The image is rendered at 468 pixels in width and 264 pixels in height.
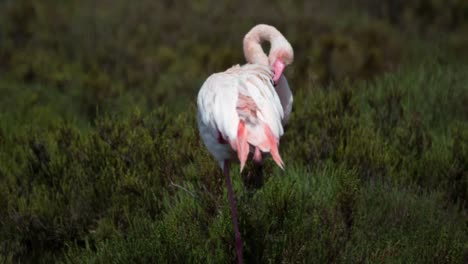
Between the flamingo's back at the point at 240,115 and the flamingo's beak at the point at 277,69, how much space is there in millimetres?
246

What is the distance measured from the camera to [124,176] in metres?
4.96

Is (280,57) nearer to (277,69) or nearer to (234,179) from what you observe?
(277,69)

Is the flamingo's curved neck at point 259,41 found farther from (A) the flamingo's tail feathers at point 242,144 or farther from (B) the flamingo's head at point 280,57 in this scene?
(A) the flamingo's tail feathers at point 242,144

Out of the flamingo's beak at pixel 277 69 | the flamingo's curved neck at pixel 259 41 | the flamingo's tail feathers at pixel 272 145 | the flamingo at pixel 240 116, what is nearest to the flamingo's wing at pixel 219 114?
the flamingo at pixel 240 116

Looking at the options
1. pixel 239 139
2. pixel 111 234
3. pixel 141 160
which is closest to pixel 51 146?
pixel 141 160

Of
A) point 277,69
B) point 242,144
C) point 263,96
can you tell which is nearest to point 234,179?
point 277,69

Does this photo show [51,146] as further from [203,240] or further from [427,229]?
[427,229]

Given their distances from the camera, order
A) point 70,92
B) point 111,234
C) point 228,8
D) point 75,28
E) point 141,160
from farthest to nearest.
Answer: point 228,8
point 75,28
point 70,92
point 141,160
point 111,234

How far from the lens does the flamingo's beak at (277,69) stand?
448 centimetres

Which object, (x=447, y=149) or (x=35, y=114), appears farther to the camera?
(x=35, y=114)

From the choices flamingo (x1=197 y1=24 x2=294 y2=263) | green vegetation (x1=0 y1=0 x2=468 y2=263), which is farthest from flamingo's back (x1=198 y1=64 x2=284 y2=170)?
green vegetation (x1=0 y1=0 x2=468 y2=263)

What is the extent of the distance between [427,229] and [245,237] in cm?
103

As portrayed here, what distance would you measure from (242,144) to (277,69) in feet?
3.38

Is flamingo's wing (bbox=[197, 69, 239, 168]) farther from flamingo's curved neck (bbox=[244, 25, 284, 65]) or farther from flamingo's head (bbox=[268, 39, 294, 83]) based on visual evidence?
flamingo's curved neck (bbox=[244, 25, 284, 65])
